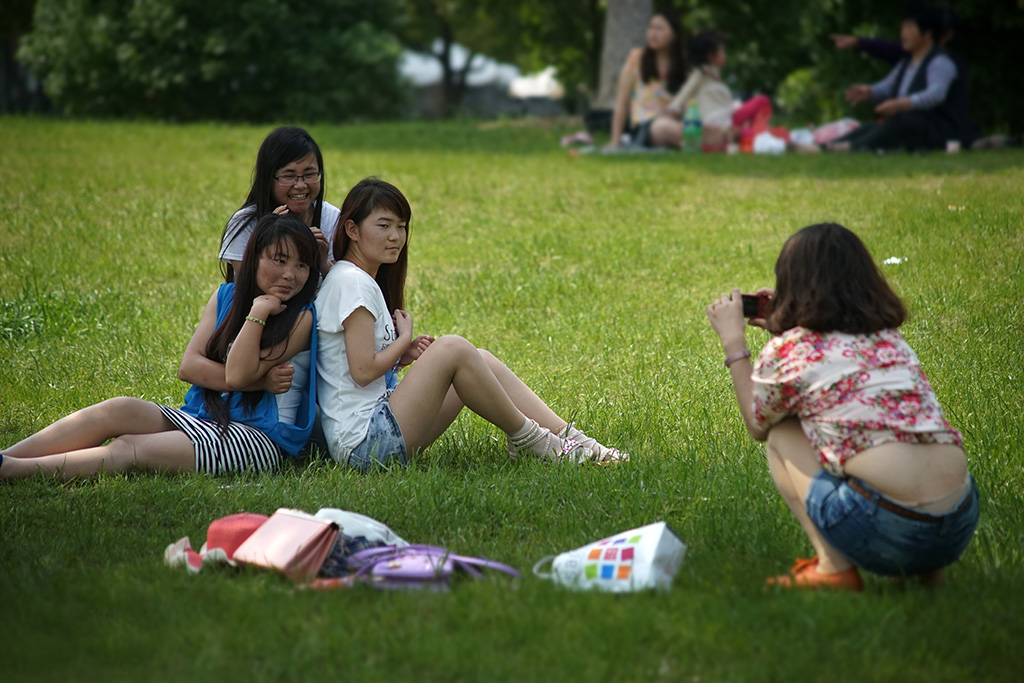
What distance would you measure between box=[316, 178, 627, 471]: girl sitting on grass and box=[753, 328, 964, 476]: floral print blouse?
1659 millimetres

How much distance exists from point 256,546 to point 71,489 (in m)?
1.39

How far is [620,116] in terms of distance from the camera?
13.7 m

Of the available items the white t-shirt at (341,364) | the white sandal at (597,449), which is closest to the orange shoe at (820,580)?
the white sandal at (597,449)

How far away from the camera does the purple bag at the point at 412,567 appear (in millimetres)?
3494

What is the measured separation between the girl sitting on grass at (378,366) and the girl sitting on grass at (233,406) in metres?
0.14

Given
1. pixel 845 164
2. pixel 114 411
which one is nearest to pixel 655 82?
pixel 845 164

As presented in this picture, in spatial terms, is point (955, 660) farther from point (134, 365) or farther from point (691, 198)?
point (691, 198)

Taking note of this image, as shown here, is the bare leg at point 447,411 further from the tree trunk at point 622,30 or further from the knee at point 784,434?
the tree trunk at point 622,30

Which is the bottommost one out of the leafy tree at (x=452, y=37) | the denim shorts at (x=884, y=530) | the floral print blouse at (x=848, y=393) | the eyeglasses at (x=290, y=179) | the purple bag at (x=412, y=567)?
the purple bag at (x=412, y=567)

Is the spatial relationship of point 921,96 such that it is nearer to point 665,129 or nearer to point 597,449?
point 665,129

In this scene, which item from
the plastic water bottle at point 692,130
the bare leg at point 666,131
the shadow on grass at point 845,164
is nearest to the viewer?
the shadow on grass at point 845,164

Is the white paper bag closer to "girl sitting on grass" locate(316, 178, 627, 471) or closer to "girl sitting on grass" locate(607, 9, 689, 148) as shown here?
"girl sitting on grass" locate(316, 178, 627, 471)

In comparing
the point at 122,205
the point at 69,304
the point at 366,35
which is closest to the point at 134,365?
the point at 69,304

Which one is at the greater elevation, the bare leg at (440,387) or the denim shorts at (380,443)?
the bare leg at (440,387)
